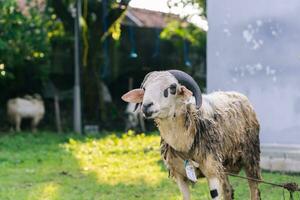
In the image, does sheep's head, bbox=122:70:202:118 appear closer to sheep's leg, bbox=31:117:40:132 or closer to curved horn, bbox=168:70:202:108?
curved horn, bbox=168:70:202:108

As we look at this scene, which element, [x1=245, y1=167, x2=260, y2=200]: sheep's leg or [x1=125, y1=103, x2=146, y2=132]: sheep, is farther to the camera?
[x1=125, y1=103, x2=146, y2=132]: sheep

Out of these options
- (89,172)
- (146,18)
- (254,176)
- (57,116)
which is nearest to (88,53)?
(57,116)

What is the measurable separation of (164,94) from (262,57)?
195 inches

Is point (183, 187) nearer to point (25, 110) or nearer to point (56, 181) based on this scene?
point (56, 181)

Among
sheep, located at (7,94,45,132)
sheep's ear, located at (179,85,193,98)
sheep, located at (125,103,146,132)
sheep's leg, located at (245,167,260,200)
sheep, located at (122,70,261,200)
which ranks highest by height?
sheep's ear, located at (179,85,193,98)

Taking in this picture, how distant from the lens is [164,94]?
4.46m

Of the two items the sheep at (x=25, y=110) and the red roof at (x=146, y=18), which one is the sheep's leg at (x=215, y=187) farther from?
the red roof at (x=146, y=18)

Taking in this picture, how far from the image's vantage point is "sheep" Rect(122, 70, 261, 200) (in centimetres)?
449

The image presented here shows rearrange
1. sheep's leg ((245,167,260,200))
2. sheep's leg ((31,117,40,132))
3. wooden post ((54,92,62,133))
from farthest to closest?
1. wooden post ((54,92,62,133))
2. sheep's leg ((31,117,40,132))
3. sheep's leg ((245,167,260,200))

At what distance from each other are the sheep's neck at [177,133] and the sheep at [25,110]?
11420 mm

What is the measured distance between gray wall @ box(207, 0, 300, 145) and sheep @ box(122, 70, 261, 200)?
3.66m

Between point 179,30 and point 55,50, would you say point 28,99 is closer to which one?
point 55,50

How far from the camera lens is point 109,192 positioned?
7.66 meters

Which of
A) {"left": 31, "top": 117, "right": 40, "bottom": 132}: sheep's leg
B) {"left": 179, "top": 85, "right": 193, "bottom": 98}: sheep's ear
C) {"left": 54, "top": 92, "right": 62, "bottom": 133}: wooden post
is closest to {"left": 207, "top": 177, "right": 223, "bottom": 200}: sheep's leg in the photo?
{"left": 179, "top": 85, "right": 193, "bottom": 98}: sheep's ear
